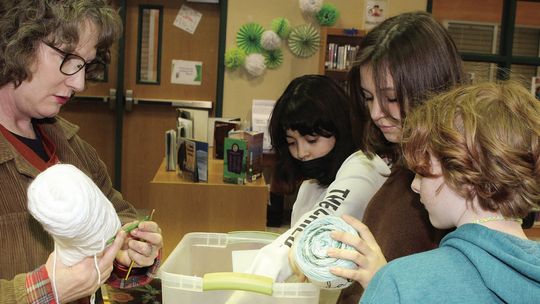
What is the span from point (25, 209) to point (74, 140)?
1.11 ft

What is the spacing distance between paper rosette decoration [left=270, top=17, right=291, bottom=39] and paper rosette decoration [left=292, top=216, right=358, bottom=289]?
4248 mm

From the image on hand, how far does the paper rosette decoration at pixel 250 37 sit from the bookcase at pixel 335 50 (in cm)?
62

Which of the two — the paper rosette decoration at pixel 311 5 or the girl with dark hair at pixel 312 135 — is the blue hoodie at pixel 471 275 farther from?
the paper rosette decoration at pixel 311 5

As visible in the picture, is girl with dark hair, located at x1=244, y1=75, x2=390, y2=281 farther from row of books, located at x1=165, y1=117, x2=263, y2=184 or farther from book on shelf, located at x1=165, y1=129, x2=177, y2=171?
book on shelf, located at x1=165, y1=129, x2=177, y2=171

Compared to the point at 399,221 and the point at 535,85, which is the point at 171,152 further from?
the point at 535,85

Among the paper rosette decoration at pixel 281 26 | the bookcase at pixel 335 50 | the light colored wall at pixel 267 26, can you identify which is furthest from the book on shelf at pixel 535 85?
the paper rosette decoration at pixel 281 26

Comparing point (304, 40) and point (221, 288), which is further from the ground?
point (304, 40)

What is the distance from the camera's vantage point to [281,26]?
17.0ft

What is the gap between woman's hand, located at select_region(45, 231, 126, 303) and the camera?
105 centimetres

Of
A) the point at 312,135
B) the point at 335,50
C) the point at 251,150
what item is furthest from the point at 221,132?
the point at 312,135

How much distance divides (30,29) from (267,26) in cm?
415

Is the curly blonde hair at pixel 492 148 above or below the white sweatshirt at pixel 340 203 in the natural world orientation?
above

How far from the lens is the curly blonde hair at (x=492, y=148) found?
0.92 m

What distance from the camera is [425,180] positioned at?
102 centimetres
